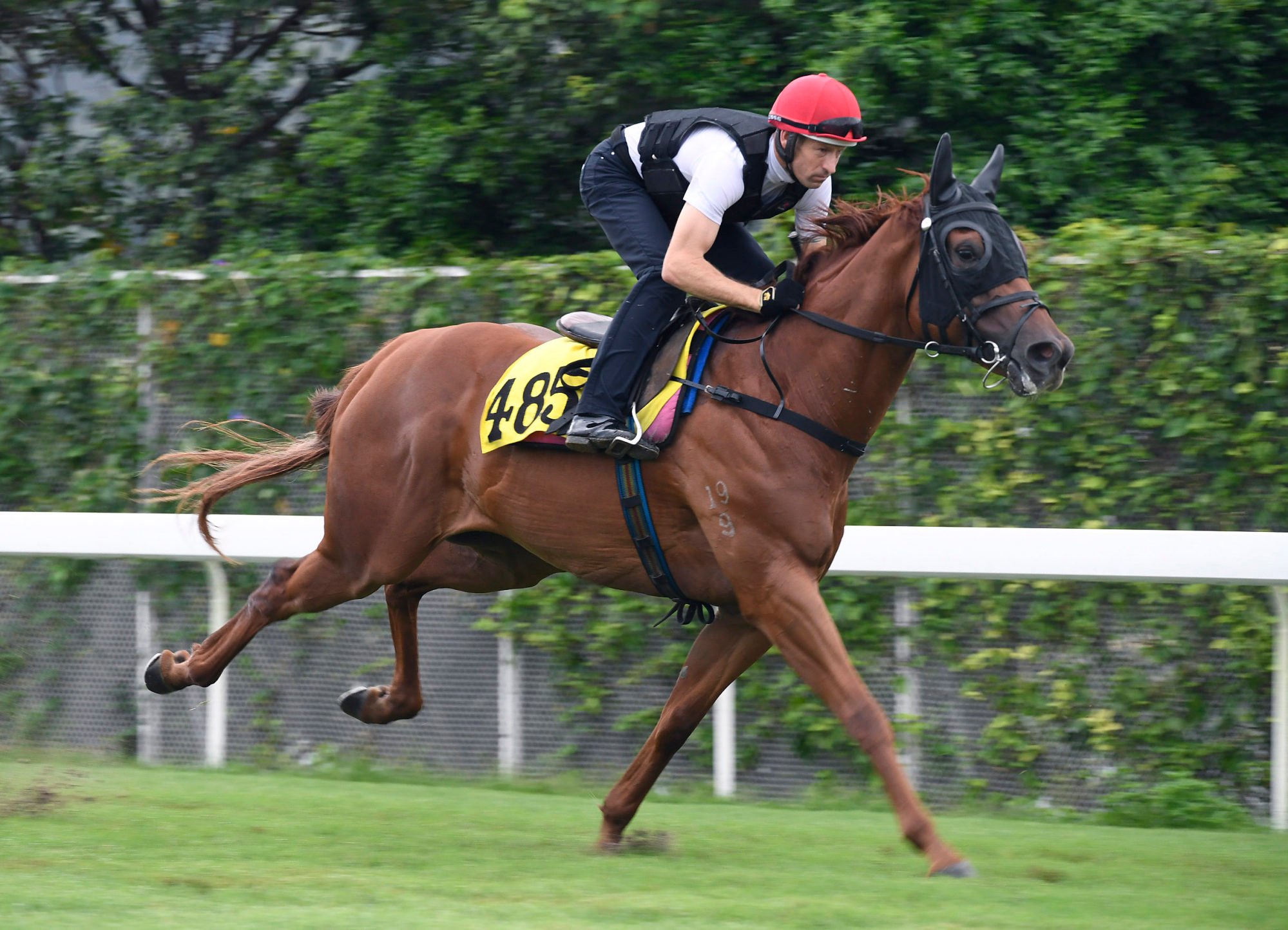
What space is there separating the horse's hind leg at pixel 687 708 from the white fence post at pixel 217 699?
221 cm

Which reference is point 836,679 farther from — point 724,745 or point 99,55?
point 99,55

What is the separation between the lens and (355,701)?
17.9 feet

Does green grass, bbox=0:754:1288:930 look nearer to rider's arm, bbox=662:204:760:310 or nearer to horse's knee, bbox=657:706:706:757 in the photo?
horse's knee, bbox=657:706:706:757

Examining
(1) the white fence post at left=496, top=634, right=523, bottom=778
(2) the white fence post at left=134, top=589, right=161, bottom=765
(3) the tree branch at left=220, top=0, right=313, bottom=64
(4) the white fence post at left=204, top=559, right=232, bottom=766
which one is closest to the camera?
(4) the white fence post at left=204, top=559, right=232, bottom=766

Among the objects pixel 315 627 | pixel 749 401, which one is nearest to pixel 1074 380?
pixel 749 401

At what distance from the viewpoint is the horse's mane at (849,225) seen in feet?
14.7

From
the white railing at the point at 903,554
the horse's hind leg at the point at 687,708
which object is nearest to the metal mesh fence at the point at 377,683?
the white railing at the point at 903,554

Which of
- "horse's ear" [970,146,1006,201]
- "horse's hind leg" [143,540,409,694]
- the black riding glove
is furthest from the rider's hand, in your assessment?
"horse's hind leg" [143,540,409,694]

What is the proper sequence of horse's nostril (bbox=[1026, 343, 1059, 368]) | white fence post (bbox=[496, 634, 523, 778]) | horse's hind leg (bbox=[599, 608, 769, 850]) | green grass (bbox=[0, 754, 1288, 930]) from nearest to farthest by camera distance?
green grass (bbox=[0, 754, 1288, 930]) → horse's nostril (bbox=[1026, 343, 1059, 368]) → horse's hind leg (bbox=[599, 608, 769, 850]) → white fence post (bbox=[496, 634, 523, 778])

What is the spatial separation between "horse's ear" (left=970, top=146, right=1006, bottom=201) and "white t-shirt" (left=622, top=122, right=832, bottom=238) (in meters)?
0.49

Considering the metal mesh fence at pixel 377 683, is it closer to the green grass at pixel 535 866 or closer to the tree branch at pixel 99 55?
the green grass at pixel 535 866

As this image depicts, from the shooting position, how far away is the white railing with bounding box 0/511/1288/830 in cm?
521

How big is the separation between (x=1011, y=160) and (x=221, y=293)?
3902mm

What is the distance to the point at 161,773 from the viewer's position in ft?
19.7
